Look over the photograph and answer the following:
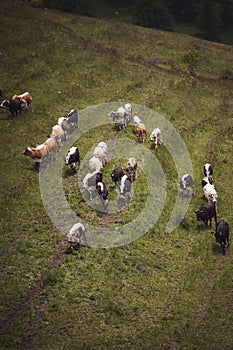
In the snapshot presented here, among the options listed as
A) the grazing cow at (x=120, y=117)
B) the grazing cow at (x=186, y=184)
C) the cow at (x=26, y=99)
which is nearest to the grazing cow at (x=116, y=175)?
the grazing cow at (x=186, y=184)

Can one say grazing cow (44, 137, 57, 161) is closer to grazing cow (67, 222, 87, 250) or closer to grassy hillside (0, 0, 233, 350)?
grassy hillside (0, 0, 233, 350)

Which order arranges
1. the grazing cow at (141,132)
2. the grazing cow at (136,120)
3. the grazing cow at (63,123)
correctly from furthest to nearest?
the grazing cow at (136,120), the grazing cow at (141,132), the grazing cow at (63,123)

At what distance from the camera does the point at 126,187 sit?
3297cm

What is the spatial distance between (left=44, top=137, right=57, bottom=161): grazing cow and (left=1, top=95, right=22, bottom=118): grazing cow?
7254 millimetres

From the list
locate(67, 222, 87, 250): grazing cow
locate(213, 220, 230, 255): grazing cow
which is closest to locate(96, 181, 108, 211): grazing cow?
locate(67, 222, 87, 250): grazing cow

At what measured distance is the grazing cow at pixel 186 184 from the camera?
117ft

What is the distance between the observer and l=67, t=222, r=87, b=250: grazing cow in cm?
2845

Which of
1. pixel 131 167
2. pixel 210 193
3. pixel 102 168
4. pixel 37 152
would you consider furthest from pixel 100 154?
pixel 210 193

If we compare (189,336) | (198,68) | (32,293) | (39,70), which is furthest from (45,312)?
(198,68)

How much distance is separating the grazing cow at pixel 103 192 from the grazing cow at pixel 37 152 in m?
5.89

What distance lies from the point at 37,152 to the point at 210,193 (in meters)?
13.2

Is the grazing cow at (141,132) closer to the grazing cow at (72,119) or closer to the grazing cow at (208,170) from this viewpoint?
the grazing cow at (72,119)

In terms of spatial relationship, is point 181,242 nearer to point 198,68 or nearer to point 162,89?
point 162,89

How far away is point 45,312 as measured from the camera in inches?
956
